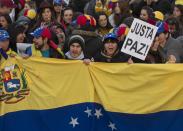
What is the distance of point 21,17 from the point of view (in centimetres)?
1127

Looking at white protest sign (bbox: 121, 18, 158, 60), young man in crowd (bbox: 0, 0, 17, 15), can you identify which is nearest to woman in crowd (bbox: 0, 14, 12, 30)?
young man in crowd (bbox: 0, 0, 17, 15)

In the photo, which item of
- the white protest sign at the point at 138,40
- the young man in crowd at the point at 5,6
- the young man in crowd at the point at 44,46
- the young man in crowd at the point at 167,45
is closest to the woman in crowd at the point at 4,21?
the young man in crowd at the point at 5,6

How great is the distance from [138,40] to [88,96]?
3.30 ft

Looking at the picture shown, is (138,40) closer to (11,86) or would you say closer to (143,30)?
(143,30)

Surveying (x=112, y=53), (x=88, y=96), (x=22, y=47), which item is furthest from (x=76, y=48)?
(x=22, y=47)

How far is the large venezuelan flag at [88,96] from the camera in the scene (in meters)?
8.01

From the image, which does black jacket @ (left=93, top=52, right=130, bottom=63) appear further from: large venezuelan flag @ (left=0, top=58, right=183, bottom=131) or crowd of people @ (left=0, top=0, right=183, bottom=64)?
large venezuelan flag @ (left=0, top=58, right=183, bottom=131)

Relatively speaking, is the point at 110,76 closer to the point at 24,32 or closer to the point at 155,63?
the point at 155,63

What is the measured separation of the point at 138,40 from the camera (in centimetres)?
799

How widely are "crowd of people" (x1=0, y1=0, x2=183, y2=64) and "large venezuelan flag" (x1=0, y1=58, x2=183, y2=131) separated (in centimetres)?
24

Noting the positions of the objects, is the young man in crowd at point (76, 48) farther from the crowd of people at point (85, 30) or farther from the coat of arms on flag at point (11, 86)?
the coat of arms on flag at point (11, 86)

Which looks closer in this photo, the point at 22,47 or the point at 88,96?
the point at 88,96

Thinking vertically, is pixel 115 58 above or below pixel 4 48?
below

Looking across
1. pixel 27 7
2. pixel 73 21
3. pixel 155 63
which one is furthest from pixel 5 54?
pixel 27 7
